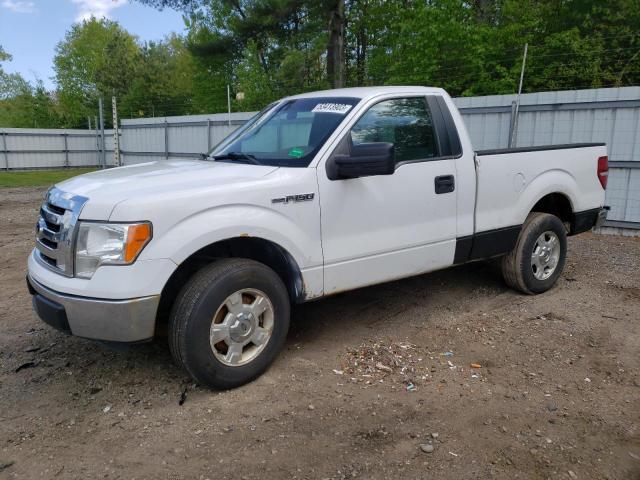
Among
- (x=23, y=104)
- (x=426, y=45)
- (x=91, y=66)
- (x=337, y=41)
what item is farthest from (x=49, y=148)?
(x=91, y=66)

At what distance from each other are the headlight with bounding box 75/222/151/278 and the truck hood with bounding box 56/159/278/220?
3.2 inches

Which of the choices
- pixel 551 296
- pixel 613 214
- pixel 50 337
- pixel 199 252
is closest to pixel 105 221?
pixel 199 252

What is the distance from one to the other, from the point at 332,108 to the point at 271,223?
3.87ft

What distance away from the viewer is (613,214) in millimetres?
8844

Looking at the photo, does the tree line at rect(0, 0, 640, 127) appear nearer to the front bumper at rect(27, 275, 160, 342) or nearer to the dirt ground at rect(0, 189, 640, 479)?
the dirt ground at rect(0, 189, 640, 479)

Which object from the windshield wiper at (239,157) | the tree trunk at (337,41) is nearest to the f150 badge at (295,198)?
the windshield wiper at (239,157)

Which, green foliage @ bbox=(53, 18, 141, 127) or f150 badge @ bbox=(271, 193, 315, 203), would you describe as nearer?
f150 badge @ bbox=(271, 193, 315, 203)

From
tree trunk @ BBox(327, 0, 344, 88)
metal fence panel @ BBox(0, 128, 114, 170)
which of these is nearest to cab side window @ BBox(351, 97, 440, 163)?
tree trunk @ BBox(327, 0, 344, 88)

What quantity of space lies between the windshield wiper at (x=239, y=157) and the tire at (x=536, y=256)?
2.77 metres

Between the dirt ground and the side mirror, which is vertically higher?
the side mirror

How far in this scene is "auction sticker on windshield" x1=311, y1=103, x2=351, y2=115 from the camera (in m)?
4.08

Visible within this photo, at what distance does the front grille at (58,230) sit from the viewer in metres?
3.18

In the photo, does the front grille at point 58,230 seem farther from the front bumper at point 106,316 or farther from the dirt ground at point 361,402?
the dirt ground at point 361,402

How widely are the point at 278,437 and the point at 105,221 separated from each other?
156 cm
